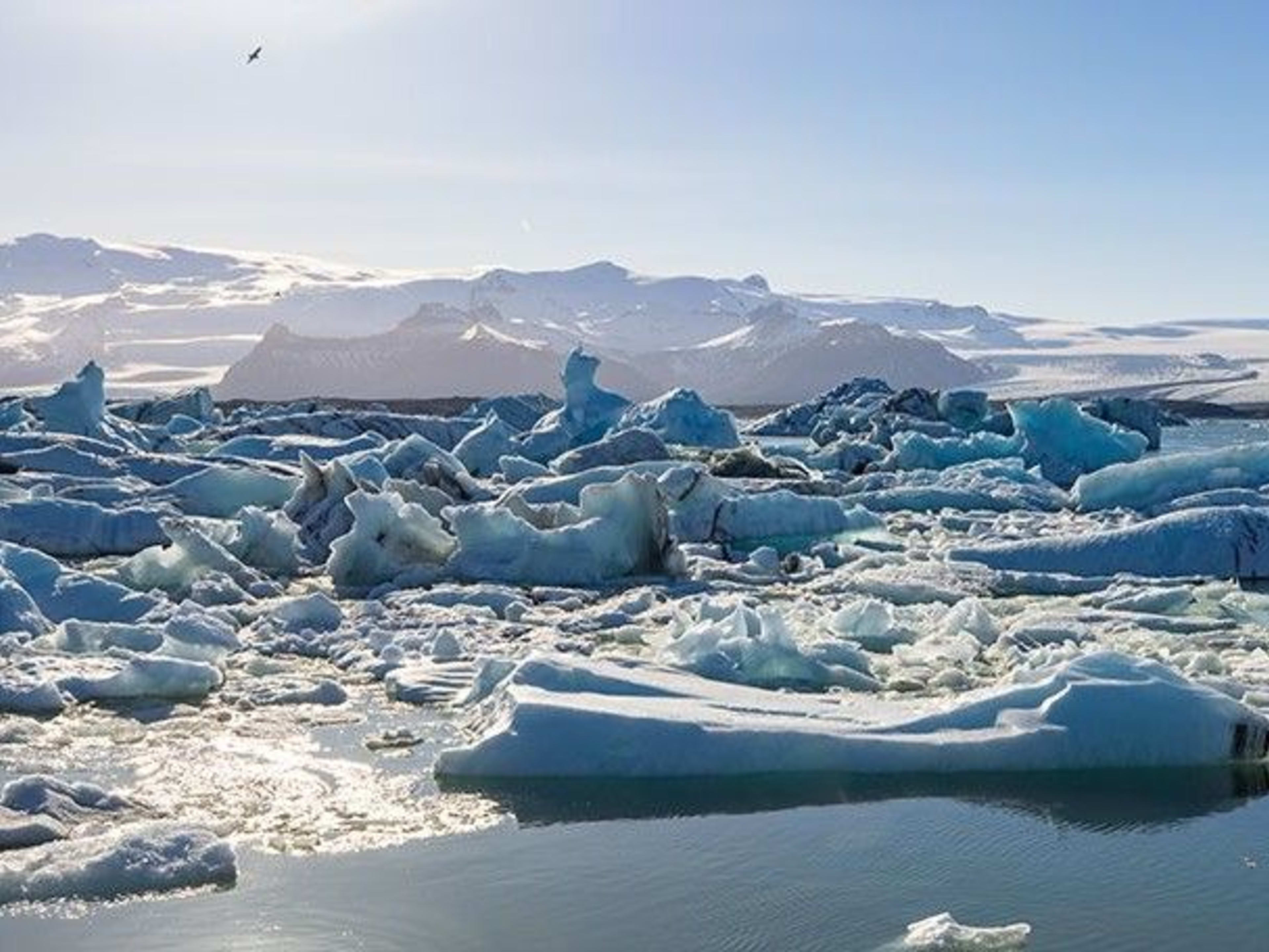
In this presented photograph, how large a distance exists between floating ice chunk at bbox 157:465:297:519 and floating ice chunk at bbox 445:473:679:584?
15.1ft

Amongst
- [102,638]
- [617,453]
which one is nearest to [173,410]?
[617,453]

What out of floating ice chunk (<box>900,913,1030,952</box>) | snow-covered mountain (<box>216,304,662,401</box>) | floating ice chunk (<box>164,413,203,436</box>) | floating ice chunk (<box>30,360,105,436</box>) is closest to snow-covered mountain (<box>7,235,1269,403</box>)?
snow-covered mountain (<box>216,304,662,401</box>)

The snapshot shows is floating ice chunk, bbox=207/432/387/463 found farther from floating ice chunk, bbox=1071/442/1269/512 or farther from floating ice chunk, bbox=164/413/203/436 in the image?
floating ice chunk, bbox=1071/442/1269/512

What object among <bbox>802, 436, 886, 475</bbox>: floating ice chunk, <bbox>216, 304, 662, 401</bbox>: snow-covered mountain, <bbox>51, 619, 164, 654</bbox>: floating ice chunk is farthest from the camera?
<bbox>216, 304, 662, 401</bbox>: snow-covered mountain

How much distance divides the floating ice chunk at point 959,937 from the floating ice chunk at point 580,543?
22.7 ft

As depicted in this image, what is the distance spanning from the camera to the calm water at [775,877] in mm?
4105

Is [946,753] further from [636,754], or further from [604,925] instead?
[604,925]

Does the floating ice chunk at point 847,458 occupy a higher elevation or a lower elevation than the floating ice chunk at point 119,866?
lower

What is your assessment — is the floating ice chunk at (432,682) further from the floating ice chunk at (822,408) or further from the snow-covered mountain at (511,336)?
the snow-covered mountain at (511,336)

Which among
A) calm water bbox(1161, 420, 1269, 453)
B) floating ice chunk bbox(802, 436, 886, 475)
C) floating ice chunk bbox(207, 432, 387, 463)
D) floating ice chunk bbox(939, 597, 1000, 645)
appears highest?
floating ice chunk bbox(207, 432, 387, 463)

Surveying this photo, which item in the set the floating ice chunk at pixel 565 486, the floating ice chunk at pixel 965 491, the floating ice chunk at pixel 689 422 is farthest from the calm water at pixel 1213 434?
the floating ice chunk at pixel 565 486

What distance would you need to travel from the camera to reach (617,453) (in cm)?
1933

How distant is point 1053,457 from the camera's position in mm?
21797

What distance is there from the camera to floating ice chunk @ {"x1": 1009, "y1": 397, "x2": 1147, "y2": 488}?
21656 mm
